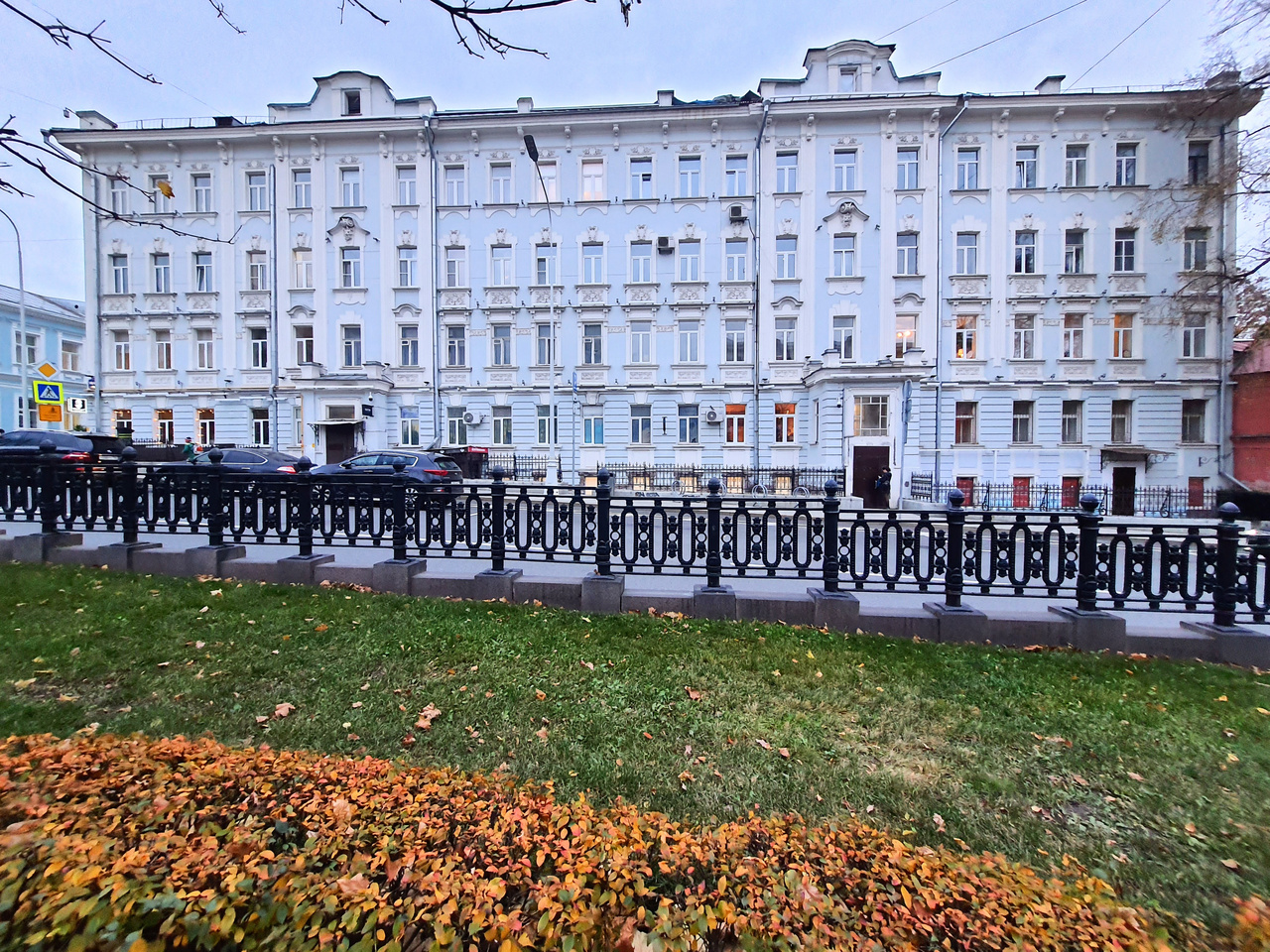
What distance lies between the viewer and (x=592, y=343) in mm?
23844

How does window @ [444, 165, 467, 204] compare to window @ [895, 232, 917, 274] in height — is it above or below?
above

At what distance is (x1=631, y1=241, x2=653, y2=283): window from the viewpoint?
23469 mm

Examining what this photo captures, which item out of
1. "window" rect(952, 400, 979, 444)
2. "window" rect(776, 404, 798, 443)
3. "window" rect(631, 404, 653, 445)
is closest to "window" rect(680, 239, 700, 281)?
"window" rect(631, 404, 653, 445)

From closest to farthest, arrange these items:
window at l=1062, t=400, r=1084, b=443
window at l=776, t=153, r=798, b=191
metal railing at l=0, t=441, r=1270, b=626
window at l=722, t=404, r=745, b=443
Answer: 1. metal railing at l=0, t=441, r=1270, b=626
2. window at l=1062, t=400, r=1084, b=443
3. window at l=776, t=153, r=798, b=191
4. window at l=722, t=404, r=745, b=443

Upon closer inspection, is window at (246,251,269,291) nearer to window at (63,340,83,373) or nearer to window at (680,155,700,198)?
window at (680,155,700,198)

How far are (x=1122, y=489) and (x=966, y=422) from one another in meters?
6.47

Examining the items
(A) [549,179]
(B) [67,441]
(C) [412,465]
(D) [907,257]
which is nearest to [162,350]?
(B) [67,441]

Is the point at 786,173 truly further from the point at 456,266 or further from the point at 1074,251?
the point at 456,266

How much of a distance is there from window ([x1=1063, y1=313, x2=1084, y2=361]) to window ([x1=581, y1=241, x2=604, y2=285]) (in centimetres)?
1995

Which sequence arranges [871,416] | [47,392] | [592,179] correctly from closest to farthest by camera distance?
[47,392], [871,416], [592,179]

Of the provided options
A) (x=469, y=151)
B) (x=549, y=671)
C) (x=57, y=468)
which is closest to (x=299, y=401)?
(x=469, y=151)

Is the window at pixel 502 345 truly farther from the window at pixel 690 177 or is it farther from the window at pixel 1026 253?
the window at pixel 1026 253

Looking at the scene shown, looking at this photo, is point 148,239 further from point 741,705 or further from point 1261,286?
point 1261,286

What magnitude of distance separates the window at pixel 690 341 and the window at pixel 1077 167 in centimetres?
1659
